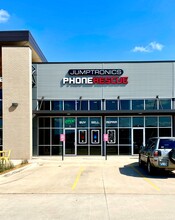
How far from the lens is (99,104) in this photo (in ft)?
79.3

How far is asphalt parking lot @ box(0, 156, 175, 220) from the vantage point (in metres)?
6.64

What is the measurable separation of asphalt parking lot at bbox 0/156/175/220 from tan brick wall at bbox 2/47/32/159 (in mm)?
9071

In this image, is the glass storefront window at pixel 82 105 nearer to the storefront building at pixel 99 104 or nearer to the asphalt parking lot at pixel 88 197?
the storefront building at pixel 99 104

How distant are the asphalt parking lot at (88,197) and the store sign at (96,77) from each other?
505 inches

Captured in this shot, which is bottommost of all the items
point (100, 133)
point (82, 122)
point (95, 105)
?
Answer: point (100, 133)

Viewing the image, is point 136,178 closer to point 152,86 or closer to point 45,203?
point 45,203

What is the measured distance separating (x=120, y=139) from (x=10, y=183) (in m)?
14.1

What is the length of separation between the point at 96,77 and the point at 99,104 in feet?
7.82

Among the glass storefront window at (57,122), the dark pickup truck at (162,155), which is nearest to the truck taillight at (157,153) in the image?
the dark pickup truck at (162,155)

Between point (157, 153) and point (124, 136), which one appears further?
point (124, 136)

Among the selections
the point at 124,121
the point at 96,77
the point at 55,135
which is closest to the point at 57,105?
the point at 55,135

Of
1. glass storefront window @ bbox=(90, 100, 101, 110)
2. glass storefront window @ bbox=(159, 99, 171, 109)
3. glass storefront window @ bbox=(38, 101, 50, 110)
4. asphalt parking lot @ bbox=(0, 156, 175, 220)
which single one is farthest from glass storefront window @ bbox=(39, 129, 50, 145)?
asphalt parking lot @ bbox=(0, 156, 175, 220)

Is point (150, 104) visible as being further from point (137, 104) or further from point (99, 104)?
point (99, 104)

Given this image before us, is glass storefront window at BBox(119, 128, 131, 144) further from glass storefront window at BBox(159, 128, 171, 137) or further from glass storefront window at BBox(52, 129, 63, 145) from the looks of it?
glass storefront window at BBox(52, 129, 63, 145)
